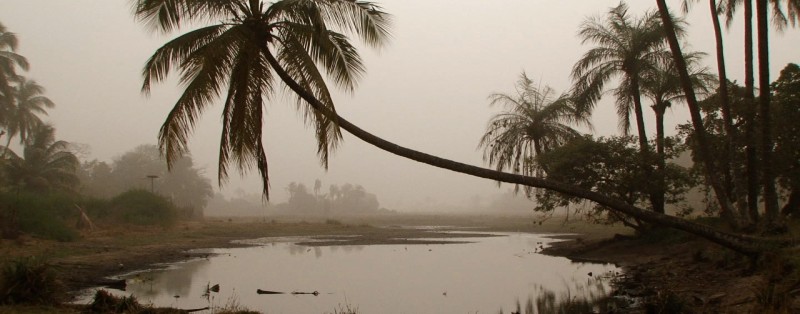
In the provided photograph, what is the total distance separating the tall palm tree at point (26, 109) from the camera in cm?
4900

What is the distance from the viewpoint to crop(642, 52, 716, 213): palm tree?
69.8 ft

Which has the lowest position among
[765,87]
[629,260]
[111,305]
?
[629,260]

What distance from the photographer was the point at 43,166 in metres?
38.9

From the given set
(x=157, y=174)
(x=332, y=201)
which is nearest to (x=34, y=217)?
(x=157, y=174)

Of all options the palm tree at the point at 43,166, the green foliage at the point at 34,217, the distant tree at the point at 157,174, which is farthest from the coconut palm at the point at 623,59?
the distant tree at the point at 157,174

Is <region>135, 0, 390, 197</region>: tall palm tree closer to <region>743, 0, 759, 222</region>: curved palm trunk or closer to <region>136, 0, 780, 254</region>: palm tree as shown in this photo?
<region>136, 0, 780, 254</region>: palm tree

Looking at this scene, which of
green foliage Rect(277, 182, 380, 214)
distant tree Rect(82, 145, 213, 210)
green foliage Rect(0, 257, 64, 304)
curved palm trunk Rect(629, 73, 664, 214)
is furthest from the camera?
green foliage Rect(277, 182, 380, 214)

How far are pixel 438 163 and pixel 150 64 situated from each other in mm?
6678

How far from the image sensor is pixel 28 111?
2002 inches

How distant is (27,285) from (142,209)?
2946 centimetres

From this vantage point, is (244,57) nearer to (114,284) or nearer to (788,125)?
(114,284)

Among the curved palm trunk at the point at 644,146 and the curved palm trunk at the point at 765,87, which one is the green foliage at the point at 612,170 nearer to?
the curved palm trunk at the point at 644,146

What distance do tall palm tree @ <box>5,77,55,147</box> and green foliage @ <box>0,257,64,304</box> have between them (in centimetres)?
4755

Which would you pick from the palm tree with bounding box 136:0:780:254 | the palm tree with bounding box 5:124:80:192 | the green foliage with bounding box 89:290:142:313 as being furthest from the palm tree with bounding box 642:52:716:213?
the palm tree with bounding box 5:124:80:192
